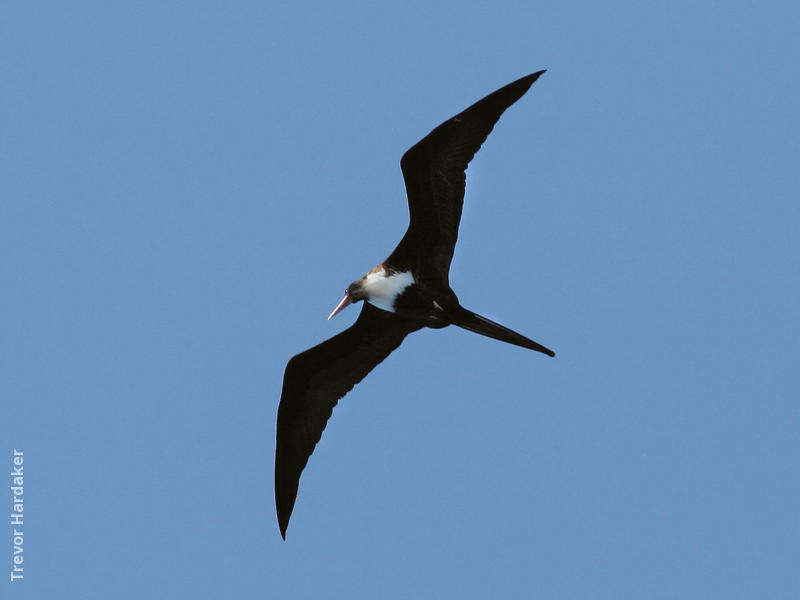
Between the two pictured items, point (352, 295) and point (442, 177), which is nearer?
point (442, 177)

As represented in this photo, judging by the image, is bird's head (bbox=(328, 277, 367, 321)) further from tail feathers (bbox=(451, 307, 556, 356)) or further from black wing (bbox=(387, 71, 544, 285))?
tail feathers (bbox=(451, 307, 556, 356))

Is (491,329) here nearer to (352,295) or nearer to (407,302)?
(407,302)

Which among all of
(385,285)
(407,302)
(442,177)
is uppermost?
(442,177)

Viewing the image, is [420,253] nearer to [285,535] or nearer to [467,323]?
[467,323]

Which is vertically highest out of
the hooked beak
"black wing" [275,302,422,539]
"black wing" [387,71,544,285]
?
"black wing" [387,71,544,285]

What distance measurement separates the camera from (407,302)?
789cm

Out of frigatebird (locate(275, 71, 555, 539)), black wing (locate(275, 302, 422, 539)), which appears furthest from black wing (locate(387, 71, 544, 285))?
black wing (locate(275, 302, 422, 539))

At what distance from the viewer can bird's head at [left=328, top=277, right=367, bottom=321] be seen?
7996 mm

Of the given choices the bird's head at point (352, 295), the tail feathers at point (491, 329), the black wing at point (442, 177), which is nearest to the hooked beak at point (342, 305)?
the bird's head at point (352, 295)

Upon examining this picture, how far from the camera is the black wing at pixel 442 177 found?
7320mm

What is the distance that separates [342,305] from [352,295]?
0.40ft

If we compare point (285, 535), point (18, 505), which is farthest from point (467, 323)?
point (18, 505)

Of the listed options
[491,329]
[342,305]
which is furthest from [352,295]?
[491,329]

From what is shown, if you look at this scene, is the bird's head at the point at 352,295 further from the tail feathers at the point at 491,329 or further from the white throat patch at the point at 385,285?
the tail feathers at the point at 491,329
